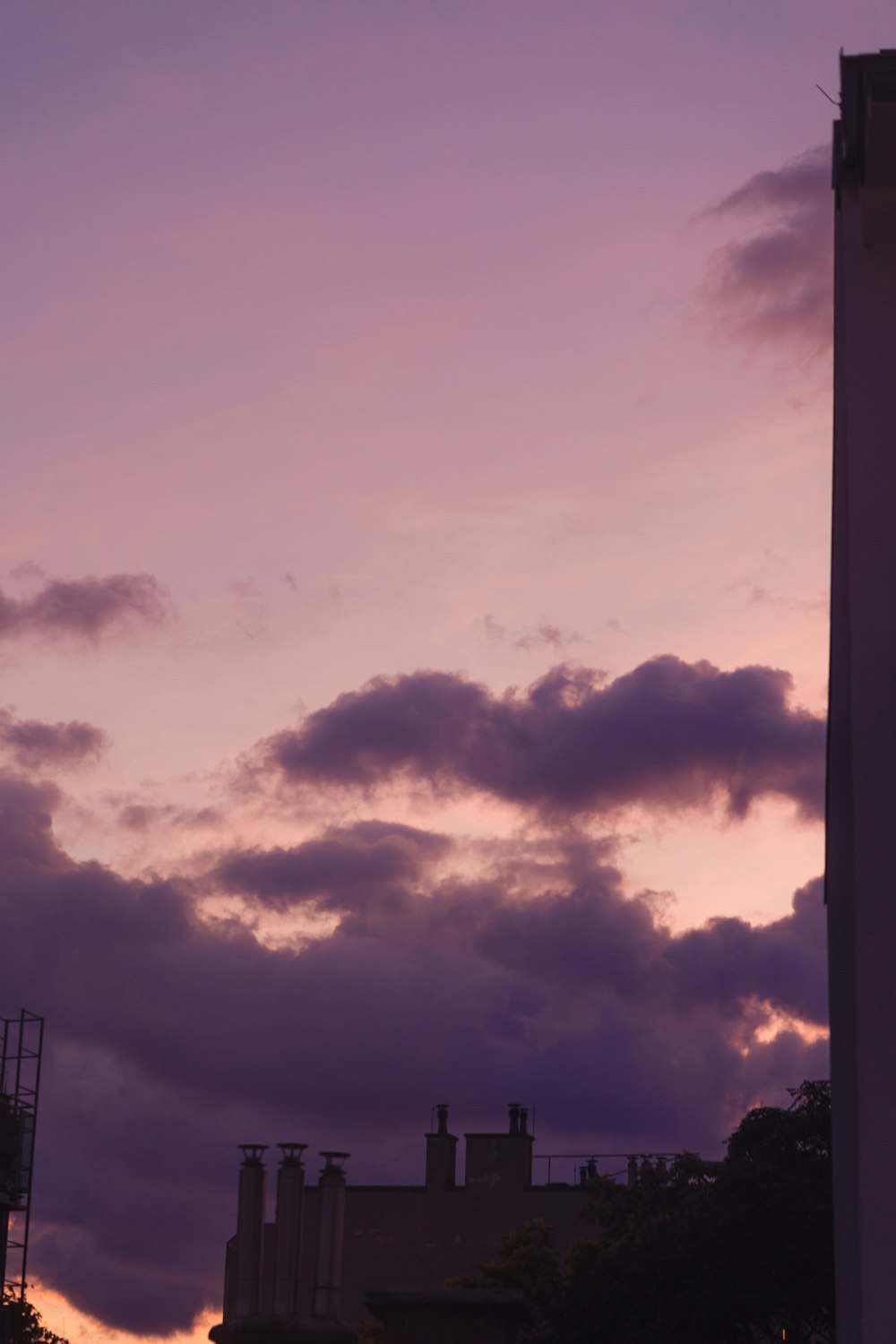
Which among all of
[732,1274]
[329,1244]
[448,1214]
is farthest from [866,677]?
[448,1214]

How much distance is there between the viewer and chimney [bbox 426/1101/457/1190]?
66812 mm

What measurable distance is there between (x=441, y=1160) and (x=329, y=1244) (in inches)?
2039

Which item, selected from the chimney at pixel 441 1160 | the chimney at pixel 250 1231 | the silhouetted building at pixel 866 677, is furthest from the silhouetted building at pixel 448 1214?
the silhouetted building at pixel 866 677

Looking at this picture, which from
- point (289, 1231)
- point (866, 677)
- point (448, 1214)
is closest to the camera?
point (866, 677)

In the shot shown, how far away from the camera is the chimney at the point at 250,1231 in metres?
17.7

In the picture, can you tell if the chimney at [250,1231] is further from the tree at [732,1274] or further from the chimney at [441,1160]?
the chimney at [441,1160]

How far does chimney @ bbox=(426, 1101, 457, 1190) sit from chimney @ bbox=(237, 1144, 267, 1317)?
50303 mm

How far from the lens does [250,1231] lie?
714 inches

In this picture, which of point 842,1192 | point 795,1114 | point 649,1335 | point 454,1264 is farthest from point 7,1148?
point 454,1264

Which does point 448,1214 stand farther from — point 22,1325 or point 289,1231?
point 289,1231

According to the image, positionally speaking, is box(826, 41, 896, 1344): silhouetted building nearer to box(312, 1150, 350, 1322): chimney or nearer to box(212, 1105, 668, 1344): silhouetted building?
box(312, 1150, 350, 1322): chimney

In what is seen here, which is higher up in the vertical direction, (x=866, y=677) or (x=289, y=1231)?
(x=866, y=677)

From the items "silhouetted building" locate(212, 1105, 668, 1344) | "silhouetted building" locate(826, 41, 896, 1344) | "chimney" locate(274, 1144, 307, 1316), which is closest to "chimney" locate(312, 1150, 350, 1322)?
"chimney" locate(274, 1144, 307, 1316)

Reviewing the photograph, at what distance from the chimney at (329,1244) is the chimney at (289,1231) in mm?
226
